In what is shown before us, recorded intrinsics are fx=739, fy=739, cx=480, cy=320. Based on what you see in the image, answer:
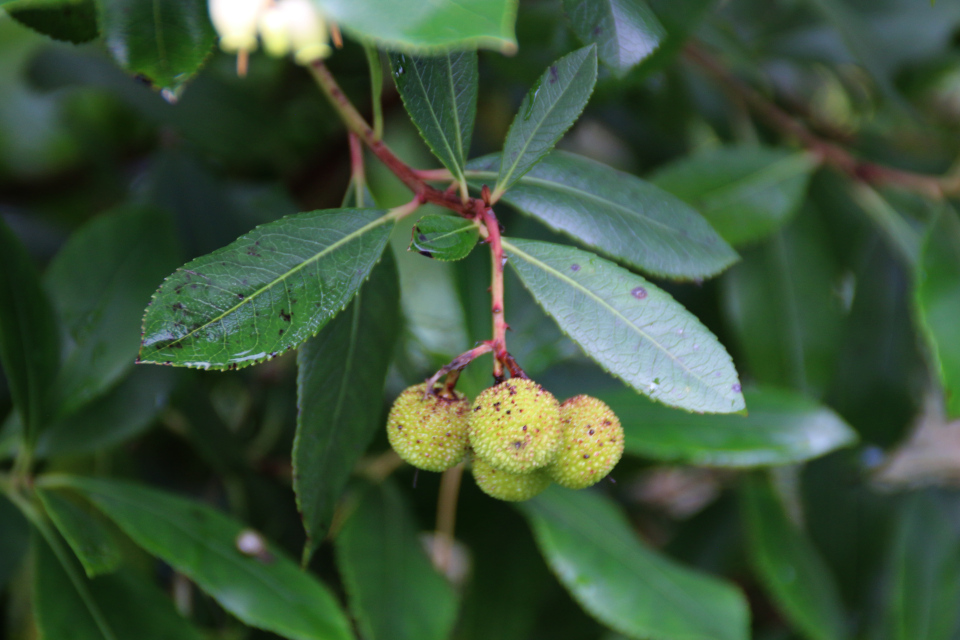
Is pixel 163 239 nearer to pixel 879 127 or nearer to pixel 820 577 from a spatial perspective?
pixel 820 577

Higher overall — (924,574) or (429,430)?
(429,430)

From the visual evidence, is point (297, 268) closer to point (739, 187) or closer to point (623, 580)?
point (623, 580)

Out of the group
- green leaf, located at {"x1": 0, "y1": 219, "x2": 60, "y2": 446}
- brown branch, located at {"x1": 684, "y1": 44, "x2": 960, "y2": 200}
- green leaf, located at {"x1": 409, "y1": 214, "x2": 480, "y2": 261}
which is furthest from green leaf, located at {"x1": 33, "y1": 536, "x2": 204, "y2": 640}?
brown branch, located at {"x1": 684, "y1": 44, "x2": 960, "y2": 200}

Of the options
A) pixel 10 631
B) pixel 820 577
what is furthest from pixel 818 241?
pixel 10 631

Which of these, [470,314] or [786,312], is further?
[786,312]

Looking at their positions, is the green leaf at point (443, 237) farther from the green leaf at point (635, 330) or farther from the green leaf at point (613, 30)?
the green leaf at point (613, 30)

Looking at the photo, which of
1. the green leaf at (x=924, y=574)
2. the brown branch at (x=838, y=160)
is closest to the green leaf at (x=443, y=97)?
the brown branch at (x=838, y=160)

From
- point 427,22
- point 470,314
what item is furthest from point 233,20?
point 470,314
